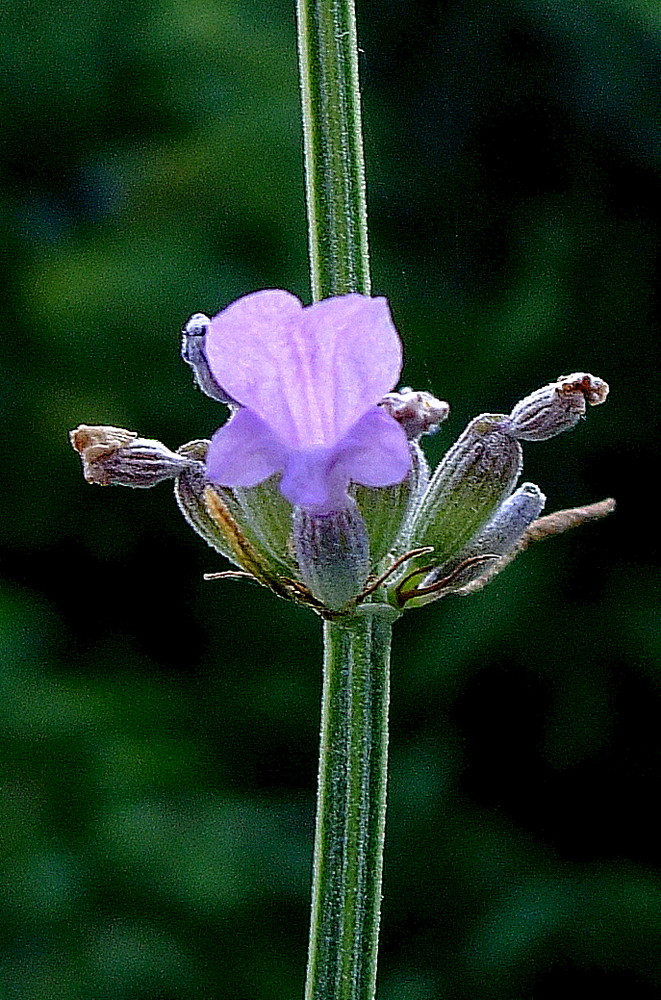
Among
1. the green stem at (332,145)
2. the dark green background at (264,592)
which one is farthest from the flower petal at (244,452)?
the dark green background at (264,592)

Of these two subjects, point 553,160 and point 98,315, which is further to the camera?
point 553,160

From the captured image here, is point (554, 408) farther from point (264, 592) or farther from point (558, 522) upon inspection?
point (264, 592)

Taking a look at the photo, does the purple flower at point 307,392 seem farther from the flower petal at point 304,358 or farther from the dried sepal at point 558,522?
the dried sepal at point 558,522

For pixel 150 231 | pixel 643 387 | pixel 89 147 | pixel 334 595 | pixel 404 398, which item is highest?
pixel 89 147

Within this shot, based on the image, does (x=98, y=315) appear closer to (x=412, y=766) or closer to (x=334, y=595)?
(x=412, y=766)

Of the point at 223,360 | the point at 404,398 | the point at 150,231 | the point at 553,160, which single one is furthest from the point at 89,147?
the point at 223,360

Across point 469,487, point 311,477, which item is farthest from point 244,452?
point 469,487
